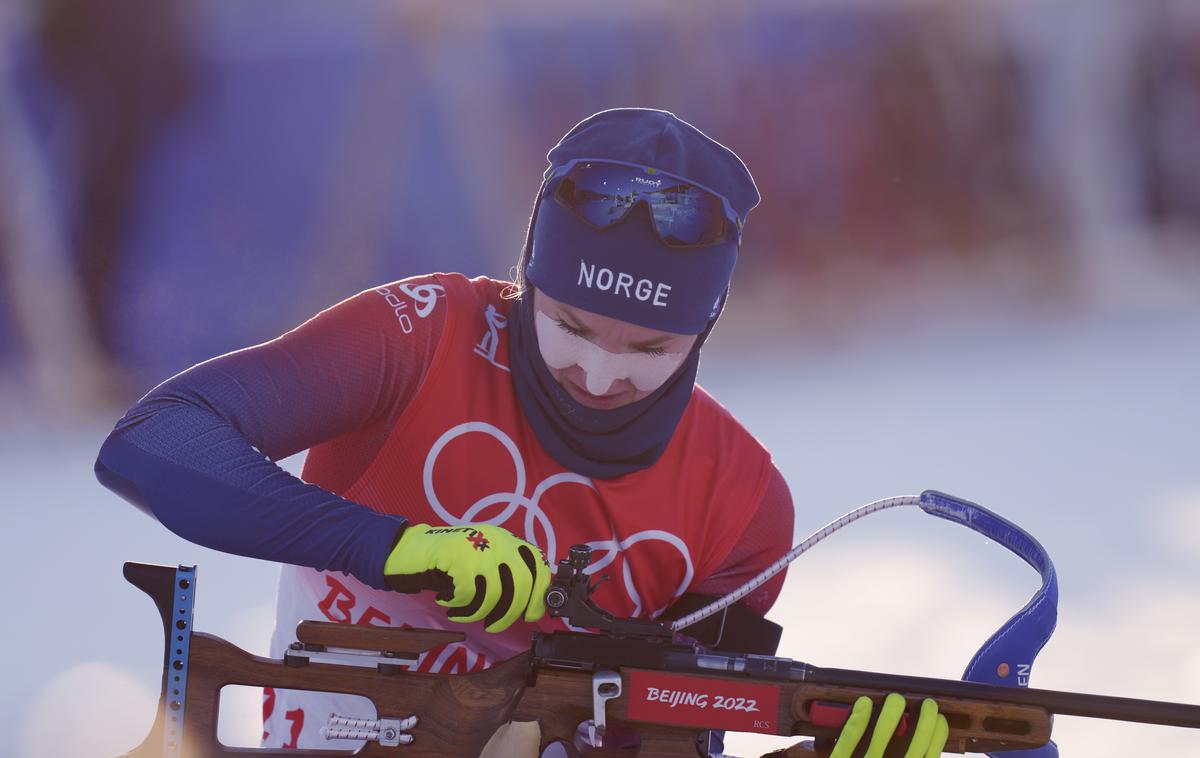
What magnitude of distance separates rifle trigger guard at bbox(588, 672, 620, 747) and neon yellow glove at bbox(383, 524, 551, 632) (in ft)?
0.51

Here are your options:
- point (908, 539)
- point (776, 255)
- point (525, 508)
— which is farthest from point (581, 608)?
point (776, 255)

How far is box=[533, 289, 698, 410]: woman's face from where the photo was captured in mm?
2373

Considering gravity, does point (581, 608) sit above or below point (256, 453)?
below

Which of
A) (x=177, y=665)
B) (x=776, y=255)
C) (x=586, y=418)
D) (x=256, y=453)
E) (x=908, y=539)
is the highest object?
(x=776, y=255)

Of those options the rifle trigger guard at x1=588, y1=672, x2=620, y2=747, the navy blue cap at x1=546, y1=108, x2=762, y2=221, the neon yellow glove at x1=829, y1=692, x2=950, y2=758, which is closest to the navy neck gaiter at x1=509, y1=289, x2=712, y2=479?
the navy blue cap at x1=546, y1=108, x2=762, y2=221

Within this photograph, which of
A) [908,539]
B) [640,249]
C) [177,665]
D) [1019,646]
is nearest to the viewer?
[177,665]

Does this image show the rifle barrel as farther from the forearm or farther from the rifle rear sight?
the forearm

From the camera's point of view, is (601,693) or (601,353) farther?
(601,353)

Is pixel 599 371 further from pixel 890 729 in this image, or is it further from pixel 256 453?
pixel 890 729

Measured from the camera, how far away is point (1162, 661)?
161 inches

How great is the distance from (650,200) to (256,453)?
0.81 m

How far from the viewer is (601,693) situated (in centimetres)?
204

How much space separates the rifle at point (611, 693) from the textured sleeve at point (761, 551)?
54 cm

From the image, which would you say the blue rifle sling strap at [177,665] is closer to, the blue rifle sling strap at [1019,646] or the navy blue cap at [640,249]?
the navy blue cap at [640,249]
